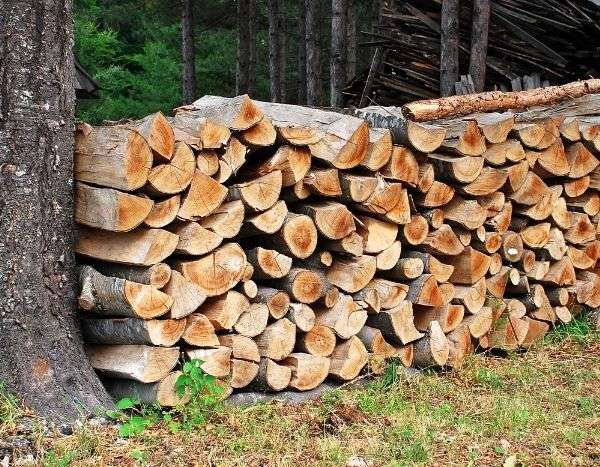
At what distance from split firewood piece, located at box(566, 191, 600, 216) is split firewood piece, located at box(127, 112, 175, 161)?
3.79 m

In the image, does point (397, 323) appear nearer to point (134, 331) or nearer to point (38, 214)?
point (134, 331)

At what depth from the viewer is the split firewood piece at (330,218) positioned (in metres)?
5.19

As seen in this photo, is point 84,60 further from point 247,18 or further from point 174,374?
point 174,374

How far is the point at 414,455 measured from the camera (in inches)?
171

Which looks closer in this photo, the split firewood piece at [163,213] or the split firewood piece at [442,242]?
the split firewood piece at [163,213]

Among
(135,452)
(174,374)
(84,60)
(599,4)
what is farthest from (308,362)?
(84,60)

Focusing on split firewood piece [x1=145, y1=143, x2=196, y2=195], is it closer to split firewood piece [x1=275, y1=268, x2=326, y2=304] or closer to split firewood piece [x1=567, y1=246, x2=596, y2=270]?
split firewood piece [x1=275, y1=268, x2=326, y2=304]

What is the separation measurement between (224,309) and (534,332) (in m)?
3.00

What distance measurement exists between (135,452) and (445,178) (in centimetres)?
293

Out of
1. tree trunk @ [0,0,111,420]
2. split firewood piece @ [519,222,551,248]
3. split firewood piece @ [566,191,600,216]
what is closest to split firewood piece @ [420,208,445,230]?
split firewood piece @ [519,222,551,248]

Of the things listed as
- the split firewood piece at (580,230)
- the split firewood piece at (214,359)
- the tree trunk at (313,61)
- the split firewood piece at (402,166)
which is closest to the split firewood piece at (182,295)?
the split firewood piece at (214,359)

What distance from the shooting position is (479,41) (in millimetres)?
10773

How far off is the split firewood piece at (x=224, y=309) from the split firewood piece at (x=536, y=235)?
2684mm

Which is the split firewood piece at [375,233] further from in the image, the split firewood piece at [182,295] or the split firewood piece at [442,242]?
the split firewood piece at [182,295]
